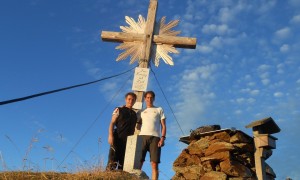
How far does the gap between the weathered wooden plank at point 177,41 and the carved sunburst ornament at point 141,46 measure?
90mm

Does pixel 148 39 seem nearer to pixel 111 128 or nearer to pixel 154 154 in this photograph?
pixel 111 128

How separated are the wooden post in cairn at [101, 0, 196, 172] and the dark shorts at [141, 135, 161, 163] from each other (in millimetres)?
1641

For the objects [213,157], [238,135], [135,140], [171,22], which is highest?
[171,22]

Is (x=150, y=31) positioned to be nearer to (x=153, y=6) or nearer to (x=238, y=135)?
(x=153, y=6)

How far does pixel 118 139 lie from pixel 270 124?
565 centimetres

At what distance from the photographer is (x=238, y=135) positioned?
1015 centimetres

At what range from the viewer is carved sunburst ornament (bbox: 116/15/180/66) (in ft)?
28.0

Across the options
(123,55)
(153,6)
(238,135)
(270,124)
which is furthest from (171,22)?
(270,124)

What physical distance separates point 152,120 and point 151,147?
460 millimetres

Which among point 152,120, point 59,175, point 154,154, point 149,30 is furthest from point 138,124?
point 149,30

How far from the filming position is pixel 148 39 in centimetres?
860

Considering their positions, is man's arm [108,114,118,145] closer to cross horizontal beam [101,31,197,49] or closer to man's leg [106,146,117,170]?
man's leg [106,146,117,170]

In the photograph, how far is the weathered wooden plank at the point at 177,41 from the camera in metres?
8.57

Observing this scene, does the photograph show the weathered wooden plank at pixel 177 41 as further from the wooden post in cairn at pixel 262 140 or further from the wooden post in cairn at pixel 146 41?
the wooden post in cairn at pixel 262 140
